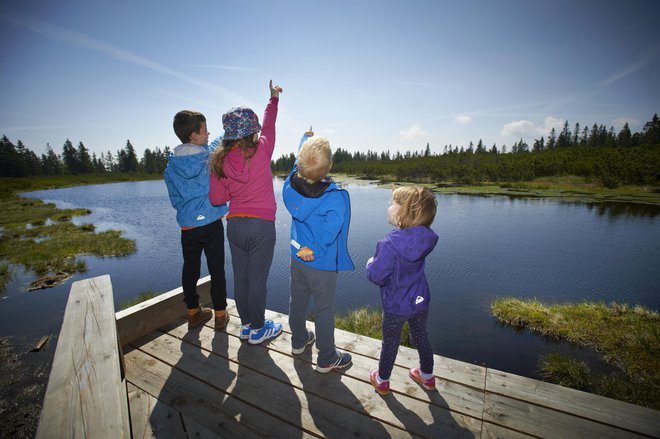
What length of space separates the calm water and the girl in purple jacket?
396 cm

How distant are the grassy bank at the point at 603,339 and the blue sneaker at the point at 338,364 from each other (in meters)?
4.15

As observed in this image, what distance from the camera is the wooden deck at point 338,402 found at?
6.72 ft

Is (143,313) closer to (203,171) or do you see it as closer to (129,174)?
(203,171)

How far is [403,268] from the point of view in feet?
7.36

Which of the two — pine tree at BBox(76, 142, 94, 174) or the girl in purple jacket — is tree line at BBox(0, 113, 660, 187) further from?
the girl in purple jacket

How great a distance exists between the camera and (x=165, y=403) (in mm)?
2312

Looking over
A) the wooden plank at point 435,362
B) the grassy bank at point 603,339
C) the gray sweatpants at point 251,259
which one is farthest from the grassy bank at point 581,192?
the gray sweatpants at point 251,259

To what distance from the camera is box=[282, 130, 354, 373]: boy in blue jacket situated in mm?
2338

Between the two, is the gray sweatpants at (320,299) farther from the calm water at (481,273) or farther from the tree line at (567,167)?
the tree line at (567,167)

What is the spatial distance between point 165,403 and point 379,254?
2.07m

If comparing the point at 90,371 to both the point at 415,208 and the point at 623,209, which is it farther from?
the point at 623,209

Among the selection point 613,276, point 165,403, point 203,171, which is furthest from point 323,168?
point 613,276

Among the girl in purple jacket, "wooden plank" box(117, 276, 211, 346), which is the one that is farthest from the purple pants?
"wooden plank" box(117, 276, 211, 346)

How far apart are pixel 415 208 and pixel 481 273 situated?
8.61m
